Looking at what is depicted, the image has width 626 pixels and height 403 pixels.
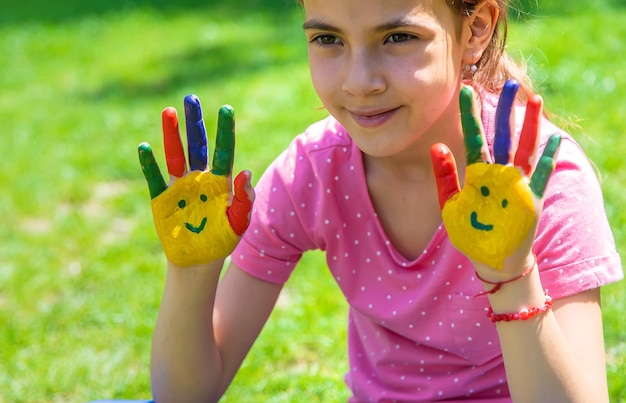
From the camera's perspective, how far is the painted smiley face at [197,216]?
2104mm

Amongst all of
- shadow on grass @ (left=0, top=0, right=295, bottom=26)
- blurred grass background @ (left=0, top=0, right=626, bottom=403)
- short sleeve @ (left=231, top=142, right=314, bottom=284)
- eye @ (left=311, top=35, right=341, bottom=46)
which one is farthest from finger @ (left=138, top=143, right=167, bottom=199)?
shadow on grass @ (left=0, top=0, right=295, bottom=26)

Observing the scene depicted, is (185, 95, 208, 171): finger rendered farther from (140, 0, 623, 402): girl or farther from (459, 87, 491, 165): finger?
(459, 87, 491, 165): finger

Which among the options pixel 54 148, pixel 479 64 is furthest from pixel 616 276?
pixel 54 148

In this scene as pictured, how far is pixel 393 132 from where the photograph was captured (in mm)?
2070

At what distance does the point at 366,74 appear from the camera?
201 cm

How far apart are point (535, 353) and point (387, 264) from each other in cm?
53

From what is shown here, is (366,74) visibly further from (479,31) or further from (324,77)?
(479,31)

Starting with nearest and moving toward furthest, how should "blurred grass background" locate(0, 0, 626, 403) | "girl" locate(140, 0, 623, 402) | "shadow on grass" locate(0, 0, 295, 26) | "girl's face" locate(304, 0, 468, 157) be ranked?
"girl" locate(140, 0, 623, 402) → "girl's face" locate(304, 0, 468, 157) → "blurred grass background" locate(0, 0, 626, 403) → "shadow on grass" locate(0, 0, 295, 26)

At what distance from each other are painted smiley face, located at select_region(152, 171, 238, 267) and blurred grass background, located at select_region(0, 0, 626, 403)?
0.92m

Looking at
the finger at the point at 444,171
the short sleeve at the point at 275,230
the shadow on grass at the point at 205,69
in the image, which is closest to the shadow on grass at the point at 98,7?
the shadow on grass at the point at 205,69

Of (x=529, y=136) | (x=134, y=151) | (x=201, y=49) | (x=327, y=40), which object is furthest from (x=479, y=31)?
(x=201, y=49)

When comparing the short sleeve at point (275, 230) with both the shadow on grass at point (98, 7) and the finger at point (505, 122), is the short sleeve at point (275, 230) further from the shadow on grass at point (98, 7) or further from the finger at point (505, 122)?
the shadow on grass at point (98, 7)

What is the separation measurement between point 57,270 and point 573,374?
119 inches

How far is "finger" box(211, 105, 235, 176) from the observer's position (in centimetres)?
203
